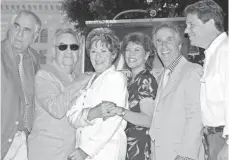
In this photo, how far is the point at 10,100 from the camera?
2455 mm

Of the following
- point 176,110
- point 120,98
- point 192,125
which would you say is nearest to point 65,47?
point 120,98

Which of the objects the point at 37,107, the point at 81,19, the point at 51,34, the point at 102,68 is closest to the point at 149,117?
the point at 102,68

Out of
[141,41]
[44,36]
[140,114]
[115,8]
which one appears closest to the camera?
[140,114]

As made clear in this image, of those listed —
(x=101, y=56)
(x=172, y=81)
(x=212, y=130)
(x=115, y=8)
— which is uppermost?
(x=115, y=8)

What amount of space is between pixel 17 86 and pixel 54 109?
1.13 ft

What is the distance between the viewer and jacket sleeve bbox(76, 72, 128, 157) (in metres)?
1.98

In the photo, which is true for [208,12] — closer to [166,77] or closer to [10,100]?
[166,77]

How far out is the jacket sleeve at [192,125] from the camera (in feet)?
6.36

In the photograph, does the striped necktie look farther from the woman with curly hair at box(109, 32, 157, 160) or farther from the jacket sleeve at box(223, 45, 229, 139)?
the jacket sleeve at box(223, 45, 229, 139)

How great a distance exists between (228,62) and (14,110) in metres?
1.46

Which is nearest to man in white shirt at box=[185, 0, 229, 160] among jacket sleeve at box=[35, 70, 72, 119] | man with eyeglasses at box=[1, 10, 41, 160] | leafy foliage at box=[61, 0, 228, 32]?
jacket sleeve at box=[35, 70, 72, 119]

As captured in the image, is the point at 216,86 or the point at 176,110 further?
the point at 176,110

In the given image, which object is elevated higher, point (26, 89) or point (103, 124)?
point (26, 89)

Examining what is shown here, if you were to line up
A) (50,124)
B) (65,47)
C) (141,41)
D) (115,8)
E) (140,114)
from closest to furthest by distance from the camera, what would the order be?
(140,114) → (141,41) → (50,124) → (65,47) → (115,8)
